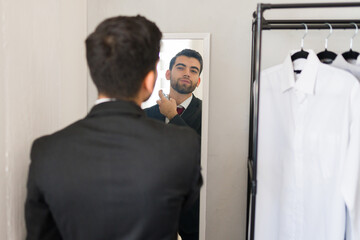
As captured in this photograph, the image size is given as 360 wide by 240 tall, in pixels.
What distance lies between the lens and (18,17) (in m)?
0.87

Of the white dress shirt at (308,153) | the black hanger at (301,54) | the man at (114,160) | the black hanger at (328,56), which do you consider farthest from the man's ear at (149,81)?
the black hanger at (328,56)

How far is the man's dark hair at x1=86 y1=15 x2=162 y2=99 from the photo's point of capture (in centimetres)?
72

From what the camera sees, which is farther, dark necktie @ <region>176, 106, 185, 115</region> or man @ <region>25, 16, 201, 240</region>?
dark necktie @ <region>176, 106, 185, 115</region>

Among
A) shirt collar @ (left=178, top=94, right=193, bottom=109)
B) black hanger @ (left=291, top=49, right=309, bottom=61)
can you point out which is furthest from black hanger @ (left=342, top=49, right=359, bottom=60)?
shirt collar @ (left=178, top=94, right=193, bottom=109)

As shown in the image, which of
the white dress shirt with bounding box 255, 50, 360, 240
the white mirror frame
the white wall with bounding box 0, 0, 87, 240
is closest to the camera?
the white wall with bounding box 0, 0, 87, 240

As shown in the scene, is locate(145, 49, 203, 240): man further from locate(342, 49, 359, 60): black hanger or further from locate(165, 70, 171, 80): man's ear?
locate(342, 49, 359, 60): black hanger

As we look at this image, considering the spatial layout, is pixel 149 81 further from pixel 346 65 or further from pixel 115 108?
pixel 346 65

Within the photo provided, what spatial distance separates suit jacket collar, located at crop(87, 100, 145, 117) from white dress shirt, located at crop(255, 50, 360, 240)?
0.79m

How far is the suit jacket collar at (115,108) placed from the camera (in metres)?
0.75

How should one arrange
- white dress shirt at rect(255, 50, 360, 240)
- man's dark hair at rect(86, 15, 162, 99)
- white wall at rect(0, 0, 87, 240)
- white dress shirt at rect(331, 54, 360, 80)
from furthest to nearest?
1. white dress shirt at rect(331, 54, 360, 80)
2. white dress shirt at rect(255, 50, 360, 240)
3. white wall at rect(0, 0, 87, 240)
4. man's dark hair at rect(86, 15, 162, 99)

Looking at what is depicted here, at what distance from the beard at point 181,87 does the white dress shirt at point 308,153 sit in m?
0.44

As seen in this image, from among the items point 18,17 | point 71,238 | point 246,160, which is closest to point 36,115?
point 18,17

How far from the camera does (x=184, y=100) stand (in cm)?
174

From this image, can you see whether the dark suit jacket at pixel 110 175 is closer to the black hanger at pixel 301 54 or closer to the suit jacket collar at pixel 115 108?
the suit jacket collar at pixel 115 108
